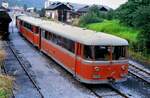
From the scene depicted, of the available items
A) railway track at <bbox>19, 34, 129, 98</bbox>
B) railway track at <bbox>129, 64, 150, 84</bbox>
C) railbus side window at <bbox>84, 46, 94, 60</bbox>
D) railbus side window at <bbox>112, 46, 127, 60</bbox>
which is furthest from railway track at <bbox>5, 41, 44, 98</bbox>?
railway track at <bbox>129, 64, 150, 84</bbox>

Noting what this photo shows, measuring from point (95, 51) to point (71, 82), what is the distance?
8.39ft

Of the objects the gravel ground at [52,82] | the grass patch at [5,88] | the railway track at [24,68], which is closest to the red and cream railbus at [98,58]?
the gravel ground at [52,82]

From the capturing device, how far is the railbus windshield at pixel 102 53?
53.1 ft

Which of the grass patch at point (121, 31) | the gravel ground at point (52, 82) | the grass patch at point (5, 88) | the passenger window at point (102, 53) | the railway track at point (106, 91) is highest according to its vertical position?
the passenger window at point (102, 53)

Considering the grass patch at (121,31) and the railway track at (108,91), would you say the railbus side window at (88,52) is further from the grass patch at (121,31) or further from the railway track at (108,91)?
the grass patch at (121,31)

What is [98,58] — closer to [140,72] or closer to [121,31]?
[140,72]

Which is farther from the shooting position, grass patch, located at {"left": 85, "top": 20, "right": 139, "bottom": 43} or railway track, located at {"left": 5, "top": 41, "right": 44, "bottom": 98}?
grass patch, located at {"left": 85, "top": 20, "right": 139, "bottom": 43}

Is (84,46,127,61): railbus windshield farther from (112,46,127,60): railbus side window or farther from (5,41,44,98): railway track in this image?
(5,41,44,98): railway track

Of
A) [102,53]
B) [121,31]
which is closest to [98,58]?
[102,53]

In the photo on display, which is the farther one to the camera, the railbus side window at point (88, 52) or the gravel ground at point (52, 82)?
the railbus side window at point (88, 52)

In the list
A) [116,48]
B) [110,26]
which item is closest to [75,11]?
[110,26]

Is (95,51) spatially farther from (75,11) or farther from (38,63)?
(75,11)

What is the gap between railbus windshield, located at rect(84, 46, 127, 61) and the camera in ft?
53.1

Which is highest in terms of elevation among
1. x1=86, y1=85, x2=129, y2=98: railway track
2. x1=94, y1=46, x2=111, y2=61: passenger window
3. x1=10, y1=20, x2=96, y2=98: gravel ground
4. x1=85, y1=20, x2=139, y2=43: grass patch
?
x1=94, y1=46, x2=111, y2=61: passenger window
